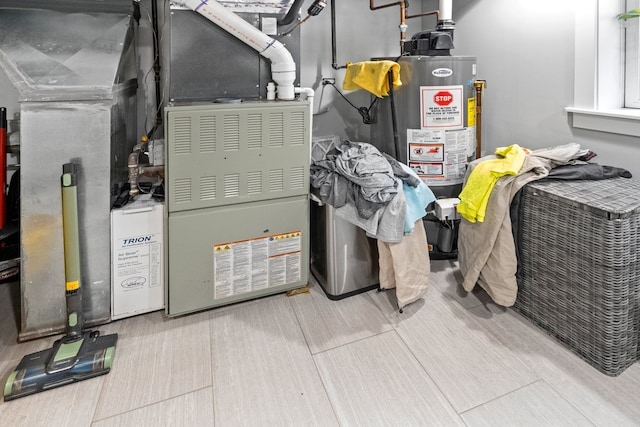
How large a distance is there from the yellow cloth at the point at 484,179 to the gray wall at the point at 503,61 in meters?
0.44

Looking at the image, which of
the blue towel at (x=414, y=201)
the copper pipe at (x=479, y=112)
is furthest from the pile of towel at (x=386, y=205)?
the copper pipe at (x=479, y=112)

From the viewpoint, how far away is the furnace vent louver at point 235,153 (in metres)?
1.76

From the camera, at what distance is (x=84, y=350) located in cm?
158

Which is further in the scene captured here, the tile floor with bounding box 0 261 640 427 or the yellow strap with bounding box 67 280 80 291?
the yellow strap with bounding box 67 280 80 291

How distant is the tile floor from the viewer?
4.37ft

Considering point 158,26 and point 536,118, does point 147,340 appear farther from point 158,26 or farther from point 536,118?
point 536,118

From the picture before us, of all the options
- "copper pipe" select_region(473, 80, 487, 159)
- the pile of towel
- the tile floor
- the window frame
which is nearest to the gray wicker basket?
the tile floor

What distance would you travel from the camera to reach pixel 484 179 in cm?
179

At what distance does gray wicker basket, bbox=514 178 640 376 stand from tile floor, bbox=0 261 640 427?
0.10 metres

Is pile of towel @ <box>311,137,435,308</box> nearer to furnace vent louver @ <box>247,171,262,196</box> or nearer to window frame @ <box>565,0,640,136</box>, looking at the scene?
furnace vent louver @ <box>247,171,262,196</box>

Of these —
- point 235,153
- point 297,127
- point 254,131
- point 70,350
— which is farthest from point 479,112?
point 70,350

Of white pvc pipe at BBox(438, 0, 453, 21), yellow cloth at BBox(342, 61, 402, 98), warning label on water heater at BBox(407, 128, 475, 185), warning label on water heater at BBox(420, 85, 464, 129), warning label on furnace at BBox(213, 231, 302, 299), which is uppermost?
white pvc pipe at BBox(438, 0, 453, 21)

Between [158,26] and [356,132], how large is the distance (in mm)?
1446

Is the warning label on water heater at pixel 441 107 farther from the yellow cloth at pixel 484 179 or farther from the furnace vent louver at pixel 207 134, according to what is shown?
the furnace vent louver at pixel 207 134
